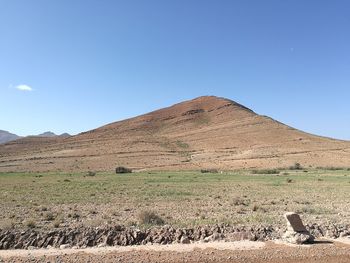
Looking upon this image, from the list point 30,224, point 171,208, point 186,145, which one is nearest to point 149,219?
point 30,224

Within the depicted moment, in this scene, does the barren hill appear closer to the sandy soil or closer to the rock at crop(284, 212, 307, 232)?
the rock at crop(284, 212, 307, 232)

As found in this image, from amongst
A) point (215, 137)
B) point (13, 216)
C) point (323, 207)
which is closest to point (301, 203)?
point (323, 207)

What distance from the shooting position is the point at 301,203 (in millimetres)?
27188

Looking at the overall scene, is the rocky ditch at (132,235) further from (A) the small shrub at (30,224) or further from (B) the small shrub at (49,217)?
(B) the small shrub at (49,217)

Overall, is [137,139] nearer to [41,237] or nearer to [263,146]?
[263,146]

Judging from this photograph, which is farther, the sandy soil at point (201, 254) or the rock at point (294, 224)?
the rock at point (294, 224)

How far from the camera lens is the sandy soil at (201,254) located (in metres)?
13.1

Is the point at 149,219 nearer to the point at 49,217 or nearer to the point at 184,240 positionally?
the point at 184,240

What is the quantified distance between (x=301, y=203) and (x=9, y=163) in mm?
86176

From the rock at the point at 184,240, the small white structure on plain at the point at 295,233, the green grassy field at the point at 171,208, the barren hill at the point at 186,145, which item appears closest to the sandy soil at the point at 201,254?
the small white structure on plain at the point at 295,233

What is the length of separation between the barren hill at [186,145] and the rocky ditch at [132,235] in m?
67.0

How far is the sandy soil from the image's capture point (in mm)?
13062

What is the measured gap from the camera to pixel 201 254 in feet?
44.4

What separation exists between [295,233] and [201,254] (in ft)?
12.5
